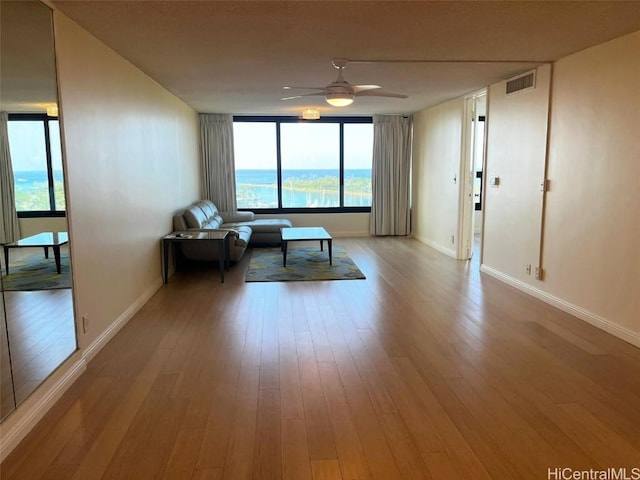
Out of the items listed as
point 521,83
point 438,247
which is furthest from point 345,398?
point 438,247

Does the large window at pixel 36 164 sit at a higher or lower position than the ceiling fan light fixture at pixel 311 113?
lower

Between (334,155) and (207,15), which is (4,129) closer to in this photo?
(207,15)

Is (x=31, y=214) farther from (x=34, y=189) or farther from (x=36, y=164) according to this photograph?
(x=36, y=164)

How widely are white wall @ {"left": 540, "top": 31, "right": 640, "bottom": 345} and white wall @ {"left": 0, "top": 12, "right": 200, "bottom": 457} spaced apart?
395 cm

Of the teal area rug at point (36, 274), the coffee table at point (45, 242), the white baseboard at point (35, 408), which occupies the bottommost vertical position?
the white baseboard at point (35, 408)

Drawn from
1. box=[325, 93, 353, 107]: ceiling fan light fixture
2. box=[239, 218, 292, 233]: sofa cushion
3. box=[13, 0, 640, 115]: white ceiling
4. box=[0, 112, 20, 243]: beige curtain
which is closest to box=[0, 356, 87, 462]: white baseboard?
box=[0, 112, 20, 243]: beige curtain

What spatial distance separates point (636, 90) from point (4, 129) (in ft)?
13.4

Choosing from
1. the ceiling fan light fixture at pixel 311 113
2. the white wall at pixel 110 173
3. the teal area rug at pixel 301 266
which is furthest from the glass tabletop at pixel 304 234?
the ceiling fan light fixture at pixel 311 113

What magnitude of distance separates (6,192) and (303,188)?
6711 millimetres

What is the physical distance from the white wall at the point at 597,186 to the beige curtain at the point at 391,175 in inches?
169

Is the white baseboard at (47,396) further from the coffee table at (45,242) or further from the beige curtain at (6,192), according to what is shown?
the beige curtain at (6,192)

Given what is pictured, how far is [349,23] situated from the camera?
3.06m

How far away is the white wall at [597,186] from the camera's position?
3461 millimetres

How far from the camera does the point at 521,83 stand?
15.9 feet
